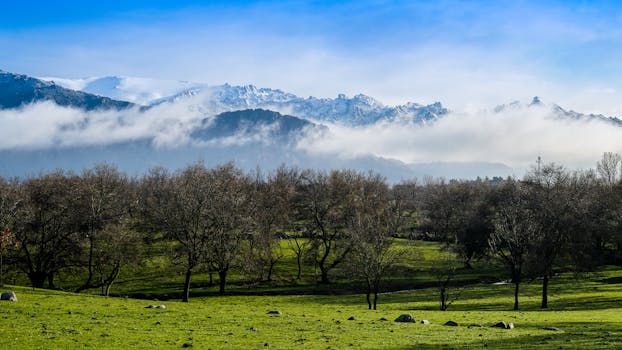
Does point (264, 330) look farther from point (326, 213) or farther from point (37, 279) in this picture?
point (326, 213)

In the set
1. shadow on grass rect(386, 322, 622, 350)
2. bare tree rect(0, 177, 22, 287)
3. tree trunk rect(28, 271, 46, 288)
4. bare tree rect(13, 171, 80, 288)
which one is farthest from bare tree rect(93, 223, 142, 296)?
shadow on grass rect(386, 322, 622, 350)

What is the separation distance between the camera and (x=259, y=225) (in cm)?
9306

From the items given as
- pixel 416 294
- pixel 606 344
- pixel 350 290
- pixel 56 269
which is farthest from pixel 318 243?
pixel 606 344

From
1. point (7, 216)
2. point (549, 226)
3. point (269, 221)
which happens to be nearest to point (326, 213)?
point (269, 221)

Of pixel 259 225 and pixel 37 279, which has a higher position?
pixel 259 225

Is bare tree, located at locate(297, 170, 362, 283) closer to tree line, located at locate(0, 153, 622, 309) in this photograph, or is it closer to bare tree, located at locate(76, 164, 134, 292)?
tree line, located at locate(0, 153, 622, 309)

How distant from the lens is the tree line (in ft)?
214

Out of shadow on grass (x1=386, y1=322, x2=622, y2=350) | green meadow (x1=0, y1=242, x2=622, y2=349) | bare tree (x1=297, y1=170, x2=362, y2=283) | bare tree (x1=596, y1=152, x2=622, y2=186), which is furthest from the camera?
bare tree (x1=596, y1=152, x2=622, y2=186)

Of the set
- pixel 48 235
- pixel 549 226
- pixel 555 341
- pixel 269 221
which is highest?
pixel 549 226

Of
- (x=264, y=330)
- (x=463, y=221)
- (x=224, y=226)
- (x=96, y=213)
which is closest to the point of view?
(x=264, y=330)

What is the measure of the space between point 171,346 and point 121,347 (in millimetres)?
2672

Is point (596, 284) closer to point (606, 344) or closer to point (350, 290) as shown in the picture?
point (350, 290)

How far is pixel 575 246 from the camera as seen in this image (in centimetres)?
8150

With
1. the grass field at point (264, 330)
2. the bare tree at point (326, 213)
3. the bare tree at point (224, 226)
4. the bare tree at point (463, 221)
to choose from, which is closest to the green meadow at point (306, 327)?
the grass field at point (264, 330)
